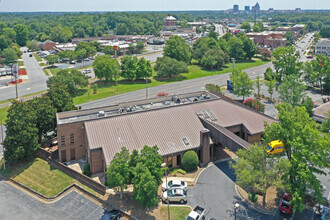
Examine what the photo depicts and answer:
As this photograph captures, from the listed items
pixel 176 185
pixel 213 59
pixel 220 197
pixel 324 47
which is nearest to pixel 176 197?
pixel 176 185

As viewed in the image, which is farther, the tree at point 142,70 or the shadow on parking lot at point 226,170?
the tree at point 142,70

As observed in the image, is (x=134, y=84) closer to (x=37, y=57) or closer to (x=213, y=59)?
(x=213, y=59)

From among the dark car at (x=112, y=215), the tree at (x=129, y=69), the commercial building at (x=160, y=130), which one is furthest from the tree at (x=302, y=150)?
the tree at (x=129, y=69)

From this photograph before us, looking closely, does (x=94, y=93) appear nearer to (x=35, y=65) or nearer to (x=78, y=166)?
(x=78, y=166)

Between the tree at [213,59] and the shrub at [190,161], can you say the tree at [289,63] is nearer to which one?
the tree at [213,59]

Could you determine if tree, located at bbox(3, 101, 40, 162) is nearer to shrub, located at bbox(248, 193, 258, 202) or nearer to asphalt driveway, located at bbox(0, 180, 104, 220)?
asphalt driveway, located at bbox(0, 180, 104, 220)

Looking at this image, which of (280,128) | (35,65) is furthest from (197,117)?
(35,65)
